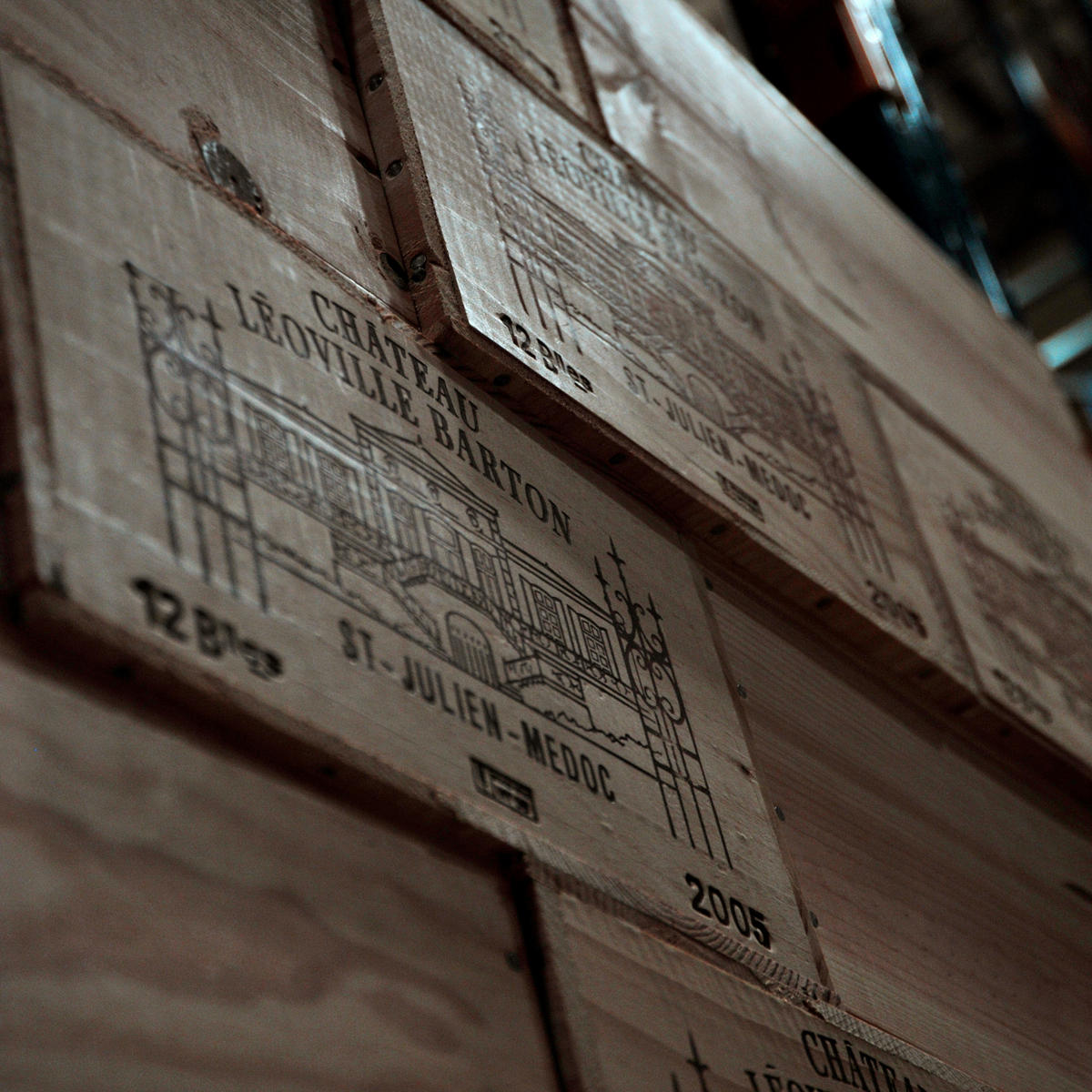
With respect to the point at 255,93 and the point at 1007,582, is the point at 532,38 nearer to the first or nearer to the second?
the point at 255,93

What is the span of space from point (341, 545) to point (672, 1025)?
360mm

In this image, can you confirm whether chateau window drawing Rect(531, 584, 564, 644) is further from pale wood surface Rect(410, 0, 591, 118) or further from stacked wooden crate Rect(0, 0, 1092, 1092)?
pale wood surface Rect(410, 0, 591, 118)

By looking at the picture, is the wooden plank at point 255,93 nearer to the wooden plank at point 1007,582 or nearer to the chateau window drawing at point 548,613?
the chateau window drawing at point 548,613

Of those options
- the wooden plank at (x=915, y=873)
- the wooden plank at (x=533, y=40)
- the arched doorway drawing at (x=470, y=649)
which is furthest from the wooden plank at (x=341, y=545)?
the wooden plank at (x=533, y=40)

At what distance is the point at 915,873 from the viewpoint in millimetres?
1495

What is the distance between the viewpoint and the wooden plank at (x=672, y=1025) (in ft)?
3.14

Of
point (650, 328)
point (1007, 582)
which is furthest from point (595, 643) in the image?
point (1007, 582)

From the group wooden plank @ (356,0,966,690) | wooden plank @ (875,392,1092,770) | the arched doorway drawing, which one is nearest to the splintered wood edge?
the arched doorway drawing

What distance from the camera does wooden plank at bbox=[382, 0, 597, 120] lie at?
1.56 m

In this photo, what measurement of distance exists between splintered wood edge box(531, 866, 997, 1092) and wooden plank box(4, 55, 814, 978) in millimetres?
14

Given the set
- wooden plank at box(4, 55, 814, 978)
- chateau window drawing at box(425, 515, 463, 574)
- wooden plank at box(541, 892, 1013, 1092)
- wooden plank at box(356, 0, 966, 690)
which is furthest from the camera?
wooden plank at box(356, 0, 966, 690)

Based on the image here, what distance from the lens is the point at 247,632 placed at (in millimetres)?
870

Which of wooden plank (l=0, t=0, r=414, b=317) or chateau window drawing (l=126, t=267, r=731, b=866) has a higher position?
wooden plank (l=0, t=0, r=414, b=317)

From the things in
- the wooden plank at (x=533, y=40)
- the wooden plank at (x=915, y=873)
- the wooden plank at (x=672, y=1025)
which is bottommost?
the wooden plank at (x=672, y=1025)
